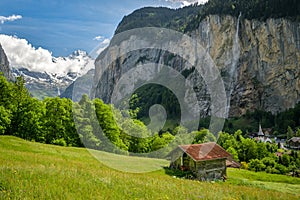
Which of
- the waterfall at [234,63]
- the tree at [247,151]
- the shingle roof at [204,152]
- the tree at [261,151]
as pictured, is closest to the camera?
the shingle roof at [204,152]

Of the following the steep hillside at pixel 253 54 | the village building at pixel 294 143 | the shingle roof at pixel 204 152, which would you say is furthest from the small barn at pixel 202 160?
the steep hillside at pixel 253 54

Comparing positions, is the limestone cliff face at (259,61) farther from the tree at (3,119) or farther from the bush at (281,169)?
the tree at (3,119)

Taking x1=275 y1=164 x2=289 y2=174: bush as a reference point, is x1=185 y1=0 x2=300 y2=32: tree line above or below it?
above

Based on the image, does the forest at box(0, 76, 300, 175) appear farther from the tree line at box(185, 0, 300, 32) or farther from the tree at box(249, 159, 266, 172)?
the tree line at box(185, 0, 300, 32)

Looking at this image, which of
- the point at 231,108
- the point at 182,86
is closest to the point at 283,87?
the point at 231,108

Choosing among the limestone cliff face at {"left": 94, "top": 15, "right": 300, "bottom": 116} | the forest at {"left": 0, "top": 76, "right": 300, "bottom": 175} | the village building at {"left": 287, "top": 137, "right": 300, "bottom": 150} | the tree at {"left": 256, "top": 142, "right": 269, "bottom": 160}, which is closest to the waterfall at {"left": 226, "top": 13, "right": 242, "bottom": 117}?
the limestone cliff face at {"left": 94, "top": 15, "right": 300, "bottom": 116}

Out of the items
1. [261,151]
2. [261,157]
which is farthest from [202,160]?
[261,151]

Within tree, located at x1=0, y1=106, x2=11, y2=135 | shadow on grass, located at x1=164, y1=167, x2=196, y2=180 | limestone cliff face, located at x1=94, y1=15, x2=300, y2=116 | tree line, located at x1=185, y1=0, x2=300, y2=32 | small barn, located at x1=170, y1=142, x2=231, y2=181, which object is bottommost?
shadow on grass, located at x1=164, y1=167, x2=196, y2=180
